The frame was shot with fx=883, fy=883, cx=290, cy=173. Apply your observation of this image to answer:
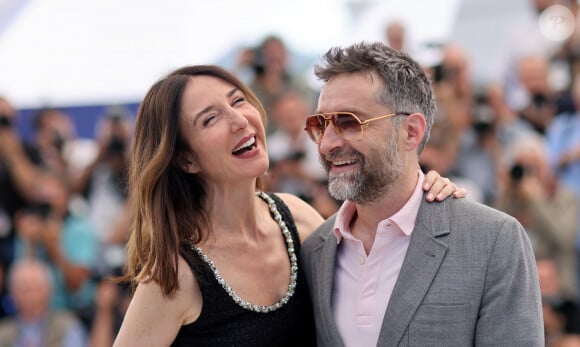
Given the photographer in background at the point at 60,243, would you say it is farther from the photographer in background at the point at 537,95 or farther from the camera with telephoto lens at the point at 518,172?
the photographer in background at the point at 537,95

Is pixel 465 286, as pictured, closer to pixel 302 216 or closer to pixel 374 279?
pixel 374 279

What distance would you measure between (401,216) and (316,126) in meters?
0.39

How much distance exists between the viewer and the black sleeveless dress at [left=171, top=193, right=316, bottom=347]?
292 centimetres

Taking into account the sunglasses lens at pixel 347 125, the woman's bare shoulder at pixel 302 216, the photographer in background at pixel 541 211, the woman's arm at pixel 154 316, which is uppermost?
the sunglasses lens at pixel 347 125

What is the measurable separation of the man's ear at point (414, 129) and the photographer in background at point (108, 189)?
3.53 m

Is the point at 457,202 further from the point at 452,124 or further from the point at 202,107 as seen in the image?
the point at 452,124

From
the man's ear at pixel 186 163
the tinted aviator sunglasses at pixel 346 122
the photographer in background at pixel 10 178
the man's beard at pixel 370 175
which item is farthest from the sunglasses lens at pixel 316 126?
the photographer in background at pixel 10 178

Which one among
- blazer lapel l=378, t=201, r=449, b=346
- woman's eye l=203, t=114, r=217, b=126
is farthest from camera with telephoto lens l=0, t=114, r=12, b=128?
blazer lapel l=378, t=201, r=449, b=346

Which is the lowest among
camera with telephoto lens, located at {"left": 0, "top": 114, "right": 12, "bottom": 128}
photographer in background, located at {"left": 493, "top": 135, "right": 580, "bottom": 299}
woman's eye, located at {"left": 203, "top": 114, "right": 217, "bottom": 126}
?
camera with telephoto lens, located at {"left": 0, "top": 114, "right": 12, "bottom": 128}

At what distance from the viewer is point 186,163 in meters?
3.07

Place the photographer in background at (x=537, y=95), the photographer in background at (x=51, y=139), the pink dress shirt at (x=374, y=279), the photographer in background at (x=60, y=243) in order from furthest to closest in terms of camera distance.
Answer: the photographer in background at (x=51, y=139)
the photographer in background at (x=60, y=243)
the photographer in background at (x=537, y=95)
the pink dress shirt at (x=374, y=279)

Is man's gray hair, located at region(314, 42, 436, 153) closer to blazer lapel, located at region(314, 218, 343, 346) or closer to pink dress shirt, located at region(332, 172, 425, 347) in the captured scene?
pink dress shirt, located at region(332, 172, 425, 347)

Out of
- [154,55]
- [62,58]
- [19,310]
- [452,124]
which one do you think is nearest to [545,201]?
[452,124]

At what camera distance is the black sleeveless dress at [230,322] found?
2.92m
